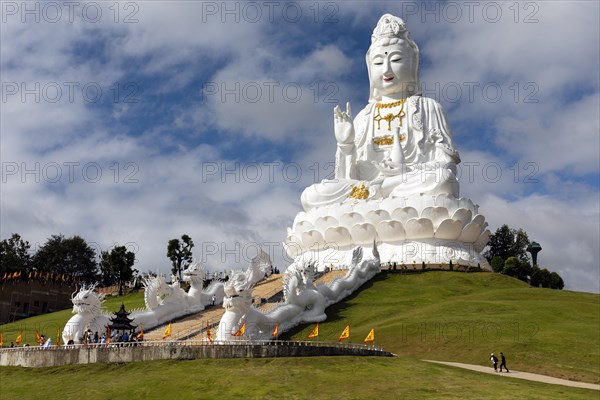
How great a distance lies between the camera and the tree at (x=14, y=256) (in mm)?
55719

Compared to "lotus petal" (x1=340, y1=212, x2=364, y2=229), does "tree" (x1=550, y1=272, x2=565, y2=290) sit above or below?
below

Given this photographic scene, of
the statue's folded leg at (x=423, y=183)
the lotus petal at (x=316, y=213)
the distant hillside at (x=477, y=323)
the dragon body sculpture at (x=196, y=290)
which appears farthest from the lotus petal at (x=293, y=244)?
the dragon body sculpture at (x=196, y=290)

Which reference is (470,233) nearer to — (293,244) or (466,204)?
(466,204)

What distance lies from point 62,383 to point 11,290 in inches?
1100

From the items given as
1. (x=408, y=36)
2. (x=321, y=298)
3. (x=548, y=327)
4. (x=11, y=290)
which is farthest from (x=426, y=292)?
(x=11, y=290)

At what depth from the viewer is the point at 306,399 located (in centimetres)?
1358

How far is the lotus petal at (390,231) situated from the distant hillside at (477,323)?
6365mm

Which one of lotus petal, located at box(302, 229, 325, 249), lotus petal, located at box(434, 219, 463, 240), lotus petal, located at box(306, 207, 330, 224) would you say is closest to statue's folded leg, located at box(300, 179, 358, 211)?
lotus petal, located at box(306, 207, 330, 224)

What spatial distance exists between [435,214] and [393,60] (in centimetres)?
1248

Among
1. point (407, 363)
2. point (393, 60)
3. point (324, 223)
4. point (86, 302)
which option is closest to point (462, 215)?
point (324, 223)

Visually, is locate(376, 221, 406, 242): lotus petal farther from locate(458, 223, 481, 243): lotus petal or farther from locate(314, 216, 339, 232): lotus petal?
locate(458, 223, 481, 243): lotus petal

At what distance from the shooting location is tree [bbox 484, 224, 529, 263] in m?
55.7

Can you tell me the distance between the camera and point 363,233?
1563 inches

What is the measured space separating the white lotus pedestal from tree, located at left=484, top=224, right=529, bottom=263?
52.9 feet
